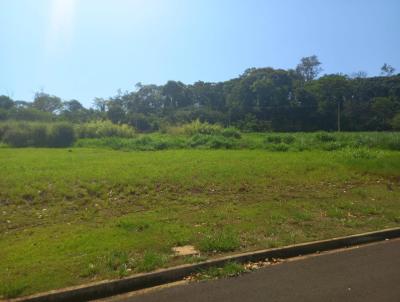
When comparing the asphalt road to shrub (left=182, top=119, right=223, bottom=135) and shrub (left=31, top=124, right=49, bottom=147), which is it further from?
shrub (left=182, top=119, right=223, bottom=135)

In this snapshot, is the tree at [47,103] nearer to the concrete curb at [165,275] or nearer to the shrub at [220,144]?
the shrub at [220,144]

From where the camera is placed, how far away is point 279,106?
3307 inches

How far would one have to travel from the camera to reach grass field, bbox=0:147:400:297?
6156mm

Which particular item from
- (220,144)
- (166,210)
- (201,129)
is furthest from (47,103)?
(166,210)

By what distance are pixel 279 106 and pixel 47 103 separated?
45695 mm

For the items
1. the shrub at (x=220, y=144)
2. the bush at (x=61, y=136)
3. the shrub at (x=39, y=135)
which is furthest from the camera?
the bush at (x=61, y=136)

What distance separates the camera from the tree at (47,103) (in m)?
76.8

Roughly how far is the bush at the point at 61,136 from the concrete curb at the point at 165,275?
33337 mm

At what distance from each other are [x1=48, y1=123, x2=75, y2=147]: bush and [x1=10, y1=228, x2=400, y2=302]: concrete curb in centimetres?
3334

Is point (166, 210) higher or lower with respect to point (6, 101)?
lower

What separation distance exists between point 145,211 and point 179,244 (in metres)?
2.49

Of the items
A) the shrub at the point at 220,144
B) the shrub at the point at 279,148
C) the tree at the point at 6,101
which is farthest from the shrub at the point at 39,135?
the tree at the point at 6,101

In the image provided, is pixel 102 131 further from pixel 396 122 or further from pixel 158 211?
pixel 396 122

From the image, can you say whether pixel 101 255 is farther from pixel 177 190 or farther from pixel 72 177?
pixel 72 177
